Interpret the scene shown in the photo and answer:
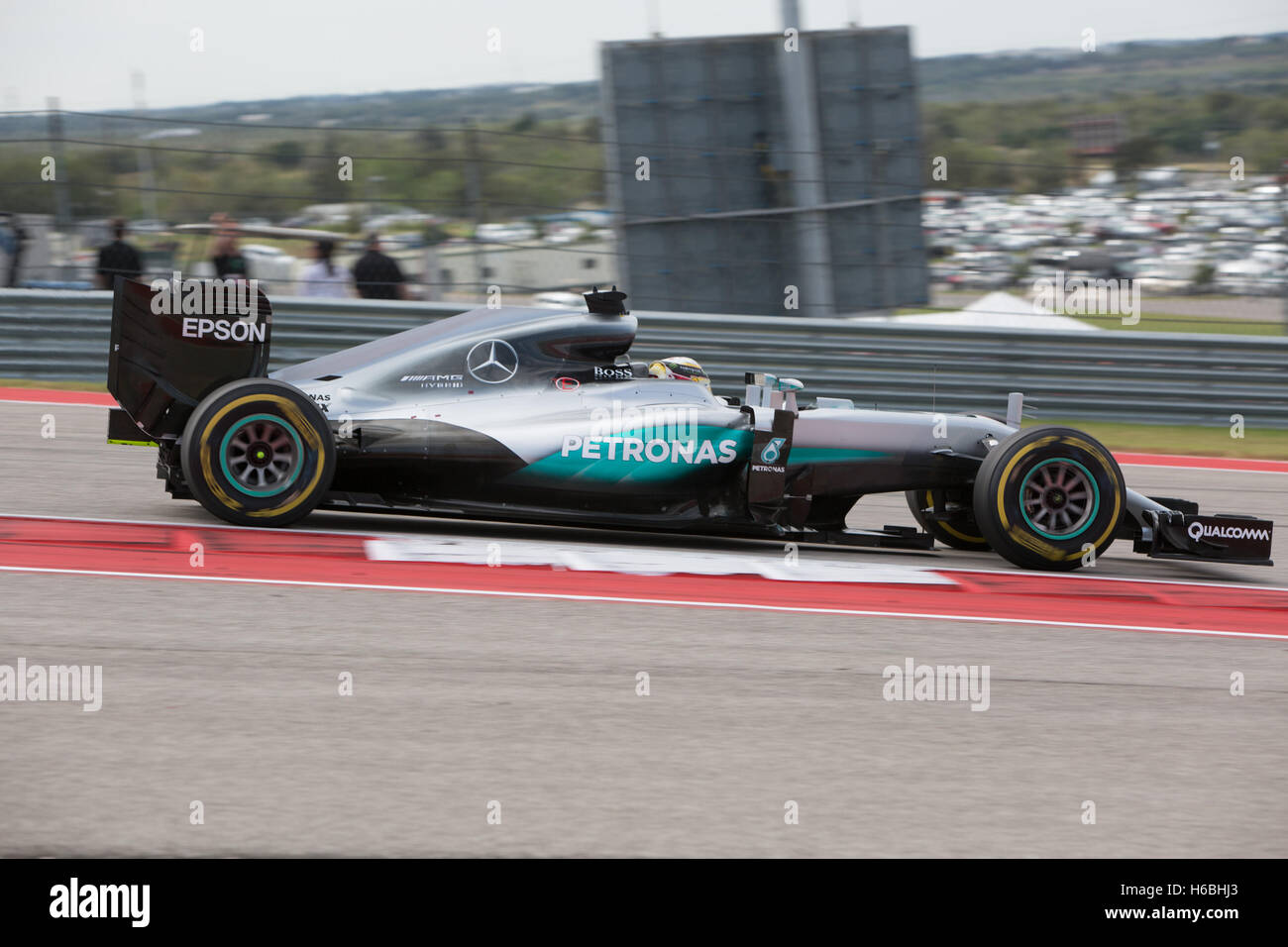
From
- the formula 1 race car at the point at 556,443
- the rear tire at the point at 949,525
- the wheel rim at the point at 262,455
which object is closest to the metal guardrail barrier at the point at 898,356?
the rear tire at the point at 949,525

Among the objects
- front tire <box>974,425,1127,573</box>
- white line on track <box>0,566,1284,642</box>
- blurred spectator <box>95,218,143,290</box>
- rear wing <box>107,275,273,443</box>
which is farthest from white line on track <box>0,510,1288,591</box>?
blurred spectator <box>95,218,143,290</box>

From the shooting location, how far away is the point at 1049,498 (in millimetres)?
7605

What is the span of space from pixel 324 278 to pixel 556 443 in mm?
6711

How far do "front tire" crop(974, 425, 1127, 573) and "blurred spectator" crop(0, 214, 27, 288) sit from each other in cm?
943

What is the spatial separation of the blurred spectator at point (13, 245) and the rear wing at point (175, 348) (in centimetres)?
691

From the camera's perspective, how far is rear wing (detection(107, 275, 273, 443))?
7.05 meters

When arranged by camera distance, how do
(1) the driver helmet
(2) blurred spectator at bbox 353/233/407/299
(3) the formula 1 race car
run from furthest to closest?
(2) blurred spectator at bbox 353/233/407/299
(1) the driver helmet
(3) the formula 1 race car

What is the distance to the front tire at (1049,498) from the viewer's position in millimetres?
7461

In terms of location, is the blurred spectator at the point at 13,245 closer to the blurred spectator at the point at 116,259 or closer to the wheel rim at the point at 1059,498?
the blurred spectator at the point at 116,259

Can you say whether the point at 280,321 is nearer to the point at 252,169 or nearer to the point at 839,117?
the point at 252,169

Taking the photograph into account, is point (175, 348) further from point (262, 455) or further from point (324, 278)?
point (324, 278)

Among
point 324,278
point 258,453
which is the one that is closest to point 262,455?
point 258,453

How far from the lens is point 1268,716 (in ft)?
17.5

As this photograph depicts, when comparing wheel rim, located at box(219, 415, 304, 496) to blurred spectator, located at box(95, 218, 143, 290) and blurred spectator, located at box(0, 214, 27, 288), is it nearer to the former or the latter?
blurred spectator, located at box(95, 218, 143, 290)
